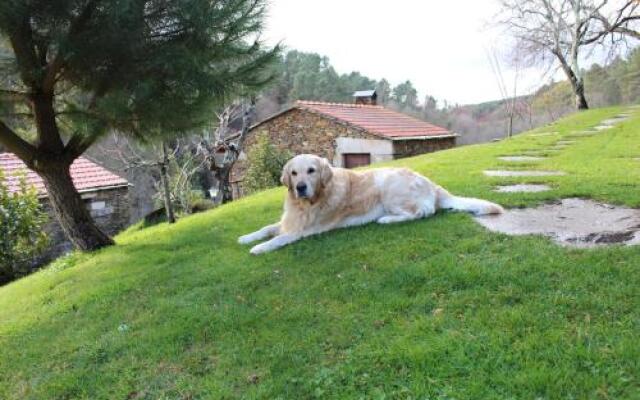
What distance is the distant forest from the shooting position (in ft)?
109

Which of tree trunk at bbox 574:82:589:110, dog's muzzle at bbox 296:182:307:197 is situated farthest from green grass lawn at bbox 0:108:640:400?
tree trunk at bbox 574:82:589:110

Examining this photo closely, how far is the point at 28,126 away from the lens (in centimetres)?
728

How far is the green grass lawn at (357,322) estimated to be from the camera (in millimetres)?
2490

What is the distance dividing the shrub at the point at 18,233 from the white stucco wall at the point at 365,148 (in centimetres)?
1161

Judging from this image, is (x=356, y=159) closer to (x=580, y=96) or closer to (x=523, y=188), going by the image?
(x=523, y=188)

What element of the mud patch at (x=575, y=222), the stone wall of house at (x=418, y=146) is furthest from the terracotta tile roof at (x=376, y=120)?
the mud patch at (x=575, y=222)

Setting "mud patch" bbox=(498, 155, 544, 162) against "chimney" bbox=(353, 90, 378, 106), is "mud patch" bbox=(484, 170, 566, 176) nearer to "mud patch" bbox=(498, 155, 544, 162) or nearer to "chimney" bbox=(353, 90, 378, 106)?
"mud patch" bbox=(498, 155, 544, 162)

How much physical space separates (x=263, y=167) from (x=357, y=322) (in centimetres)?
1411

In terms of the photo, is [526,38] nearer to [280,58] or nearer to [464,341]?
[280,58]

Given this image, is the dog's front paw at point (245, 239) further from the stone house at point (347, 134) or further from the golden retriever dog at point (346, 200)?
the stone house at point (347, 134)

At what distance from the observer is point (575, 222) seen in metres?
4.37

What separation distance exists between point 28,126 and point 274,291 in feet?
18.0

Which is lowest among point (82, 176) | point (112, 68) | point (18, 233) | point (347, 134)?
point (18, 233)

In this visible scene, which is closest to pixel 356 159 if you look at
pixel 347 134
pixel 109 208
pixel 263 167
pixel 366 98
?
pixel 347 134
